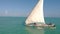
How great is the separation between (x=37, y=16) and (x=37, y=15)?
0.30 metres

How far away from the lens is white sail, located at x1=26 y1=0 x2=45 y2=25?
5381 centimetres

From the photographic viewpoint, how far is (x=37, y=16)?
54.9m

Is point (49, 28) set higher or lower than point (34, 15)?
lower

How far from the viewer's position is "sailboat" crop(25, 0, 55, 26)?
177 ft

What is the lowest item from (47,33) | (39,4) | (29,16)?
(47,33)

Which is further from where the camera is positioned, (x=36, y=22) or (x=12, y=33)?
(x=36, y=22)

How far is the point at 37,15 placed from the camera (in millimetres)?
54938

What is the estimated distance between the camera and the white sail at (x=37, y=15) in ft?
177

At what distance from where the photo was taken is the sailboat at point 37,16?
2119 inches

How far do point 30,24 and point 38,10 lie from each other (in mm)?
5212

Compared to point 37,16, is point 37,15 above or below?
above

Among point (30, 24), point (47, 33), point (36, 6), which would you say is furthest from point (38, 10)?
point (47, 33)

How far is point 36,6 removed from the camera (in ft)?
179

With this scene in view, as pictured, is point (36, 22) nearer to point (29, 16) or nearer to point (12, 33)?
point (29, 16)
